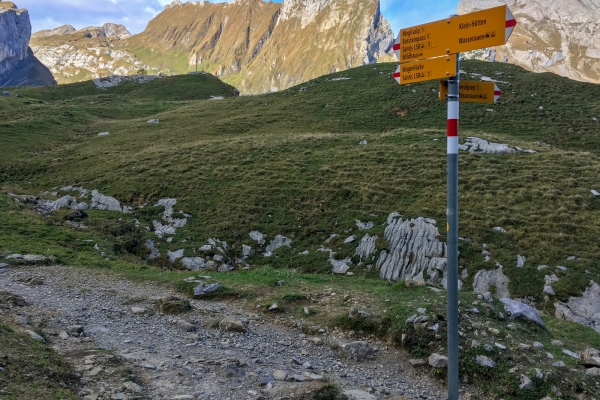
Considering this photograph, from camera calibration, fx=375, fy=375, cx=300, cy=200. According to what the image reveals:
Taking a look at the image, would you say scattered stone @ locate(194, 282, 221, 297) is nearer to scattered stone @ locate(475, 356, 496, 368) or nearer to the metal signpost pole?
scattered stone @ locate(475, 356, 496, 368)

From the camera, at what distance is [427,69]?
6023 millimetres

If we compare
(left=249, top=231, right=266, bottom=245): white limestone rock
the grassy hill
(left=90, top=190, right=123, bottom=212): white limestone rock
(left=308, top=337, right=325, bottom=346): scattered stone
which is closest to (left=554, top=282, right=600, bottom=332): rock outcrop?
the grassy hill

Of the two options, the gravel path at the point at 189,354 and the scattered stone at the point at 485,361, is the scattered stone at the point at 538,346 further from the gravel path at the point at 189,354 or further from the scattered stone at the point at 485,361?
the gravel path at the point at 189,354

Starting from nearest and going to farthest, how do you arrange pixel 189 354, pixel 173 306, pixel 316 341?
pixel 189 354 < pixel 316 341 < pixel 173 306

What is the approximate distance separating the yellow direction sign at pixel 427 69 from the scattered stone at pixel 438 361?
6.25m

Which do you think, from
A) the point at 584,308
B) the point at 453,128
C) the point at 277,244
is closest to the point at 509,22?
the point at 453,128

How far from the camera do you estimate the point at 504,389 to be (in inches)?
309

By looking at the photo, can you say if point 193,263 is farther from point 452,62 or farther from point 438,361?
point 452,62

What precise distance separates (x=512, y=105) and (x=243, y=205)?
1537 inches

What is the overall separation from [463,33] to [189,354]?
8.26 m

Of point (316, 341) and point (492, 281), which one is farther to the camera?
point (492, 281)

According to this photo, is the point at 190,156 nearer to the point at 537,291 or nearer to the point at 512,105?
the point at 537,291

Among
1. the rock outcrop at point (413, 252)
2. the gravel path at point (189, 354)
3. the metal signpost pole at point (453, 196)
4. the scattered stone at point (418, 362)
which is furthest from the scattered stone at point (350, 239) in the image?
the metal signpost pole at point (453, 196)

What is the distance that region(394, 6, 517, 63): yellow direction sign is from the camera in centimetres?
541
